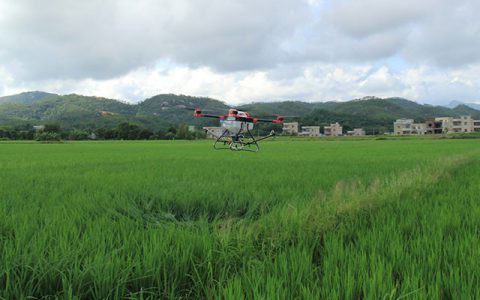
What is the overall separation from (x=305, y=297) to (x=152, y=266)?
3.09 ft

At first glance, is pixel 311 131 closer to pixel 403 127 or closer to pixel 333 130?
pixel 333 130

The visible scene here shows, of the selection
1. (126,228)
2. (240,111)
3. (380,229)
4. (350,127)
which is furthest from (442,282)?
(350,127)

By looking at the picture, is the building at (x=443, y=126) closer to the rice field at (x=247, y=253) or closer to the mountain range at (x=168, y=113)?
the mountain range at (x=168, y=113)

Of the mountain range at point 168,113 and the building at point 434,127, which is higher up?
the mountain range at point 168,113

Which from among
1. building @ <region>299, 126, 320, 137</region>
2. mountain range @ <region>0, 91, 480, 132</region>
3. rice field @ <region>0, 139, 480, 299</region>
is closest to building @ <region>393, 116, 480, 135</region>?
mountain range @ <region>0, 91, 480, 132</region>

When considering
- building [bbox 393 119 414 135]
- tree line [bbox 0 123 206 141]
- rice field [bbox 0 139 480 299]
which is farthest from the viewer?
building [bbox 393 119 414 135]

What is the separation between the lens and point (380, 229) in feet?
9.62

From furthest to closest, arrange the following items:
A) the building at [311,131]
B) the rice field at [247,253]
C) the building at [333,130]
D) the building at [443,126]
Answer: the building at [333,130] → the building at [311,131] → the building at [443,126] → the rice field at [247,253]

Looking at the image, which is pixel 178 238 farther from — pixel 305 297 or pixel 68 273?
pixel 305 297

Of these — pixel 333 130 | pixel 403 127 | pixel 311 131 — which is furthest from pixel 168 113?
pixel 403 127

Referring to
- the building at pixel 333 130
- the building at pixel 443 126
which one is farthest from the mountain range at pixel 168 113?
the building at pixel 443 126

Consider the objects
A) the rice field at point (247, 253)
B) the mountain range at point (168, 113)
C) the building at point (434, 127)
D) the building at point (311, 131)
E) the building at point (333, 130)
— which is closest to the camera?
the rice field at point (247, 253)

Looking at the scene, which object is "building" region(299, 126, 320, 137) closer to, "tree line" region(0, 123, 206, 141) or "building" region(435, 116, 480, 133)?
"building" region(435, 116, 480, 133)

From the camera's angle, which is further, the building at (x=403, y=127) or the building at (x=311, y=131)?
the building at (x=311, y=131)
